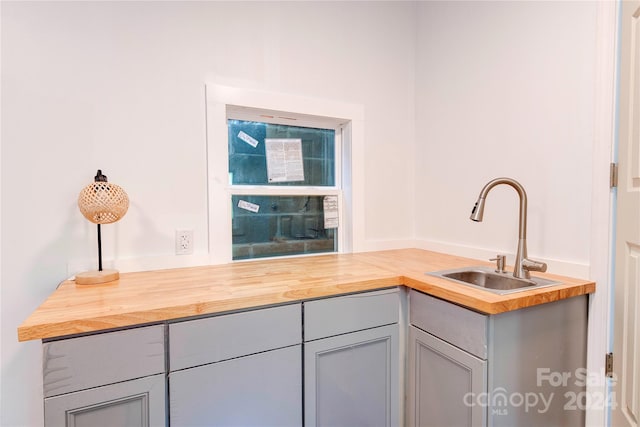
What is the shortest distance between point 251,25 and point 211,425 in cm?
173

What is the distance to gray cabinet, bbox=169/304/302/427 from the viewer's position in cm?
102

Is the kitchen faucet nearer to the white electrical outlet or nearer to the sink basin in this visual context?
the sink basin

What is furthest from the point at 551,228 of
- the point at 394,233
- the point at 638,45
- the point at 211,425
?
the point at 211,425

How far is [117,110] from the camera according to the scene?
1.42 m

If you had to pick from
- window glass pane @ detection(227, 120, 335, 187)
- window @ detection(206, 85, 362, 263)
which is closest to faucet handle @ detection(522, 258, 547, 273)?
window @ detection(206, 85, 362, 263)

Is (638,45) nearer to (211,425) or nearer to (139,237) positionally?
(211,425)

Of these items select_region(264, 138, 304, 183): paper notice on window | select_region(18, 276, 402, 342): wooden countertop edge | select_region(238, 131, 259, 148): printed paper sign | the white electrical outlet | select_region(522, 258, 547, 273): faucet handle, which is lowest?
select_region(18, 276, 402, 342): wooden countertop edge

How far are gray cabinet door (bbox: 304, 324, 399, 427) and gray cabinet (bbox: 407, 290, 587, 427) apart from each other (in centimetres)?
10

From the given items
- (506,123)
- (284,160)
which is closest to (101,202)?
(284,160)

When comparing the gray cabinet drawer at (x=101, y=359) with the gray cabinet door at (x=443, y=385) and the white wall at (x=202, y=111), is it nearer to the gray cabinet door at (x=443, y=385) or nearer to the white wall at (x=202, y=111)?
the white wall at (x=202, y=111)

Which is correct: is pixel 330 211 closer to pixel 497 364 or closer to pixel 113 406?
pixel 497 364

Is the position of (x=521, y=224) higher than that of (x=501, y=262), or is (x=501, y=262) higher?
(x=521, y=224)

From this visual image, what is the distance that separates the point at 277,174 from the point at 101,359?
1.16 meters

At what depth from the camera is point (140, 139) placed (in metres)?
1.46
